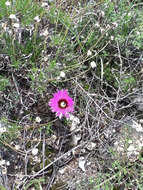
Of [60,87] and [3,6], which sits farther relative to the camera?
[60,87]

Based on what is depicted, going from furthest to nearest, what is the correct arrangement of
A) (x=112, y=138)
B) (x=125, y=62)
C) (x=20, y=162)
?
1. (x=125, y=62)
2. (x=112, y=138)
3. (x=20, y=162)

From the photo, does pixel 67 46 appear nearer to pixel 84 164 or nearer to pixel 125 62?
pixel 125 62

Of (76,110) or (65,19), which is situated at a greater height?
(65,19)

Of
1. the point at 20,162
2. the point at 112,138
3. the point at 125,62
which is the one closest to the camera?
the point at 20,162

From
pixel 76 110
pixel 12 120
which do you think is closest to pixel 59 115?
pixel 76 110

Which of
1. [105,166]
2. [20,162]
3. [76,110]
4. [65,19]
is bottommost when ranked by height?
[105,166]

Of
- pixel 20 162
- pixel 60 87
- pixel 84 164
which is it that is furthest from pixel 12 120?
pixel 84 164
